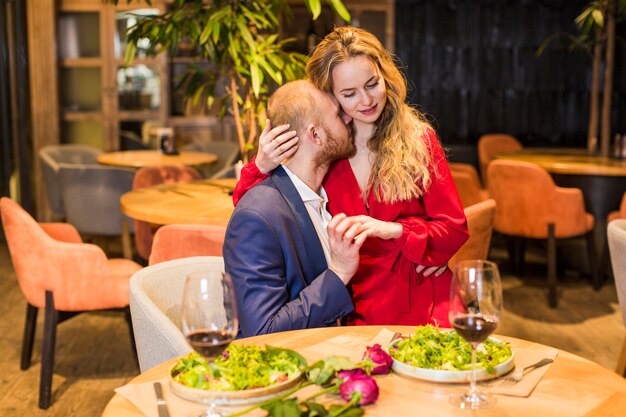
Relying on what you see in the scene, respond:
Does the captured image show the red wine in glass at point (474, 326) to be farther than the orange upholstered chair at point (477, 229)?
No

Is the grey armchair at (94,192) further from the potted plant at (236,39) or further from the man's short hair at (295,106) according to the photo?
the man's short hair at (295,106)

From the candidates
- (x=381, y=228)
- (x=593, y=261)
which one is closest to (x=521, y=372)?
(x=381, y=228)

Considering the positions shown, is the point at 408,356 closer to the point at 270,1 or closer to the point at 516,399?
the point at 516,399

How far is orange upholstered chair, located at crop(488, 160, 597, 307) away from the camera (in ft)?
18.6

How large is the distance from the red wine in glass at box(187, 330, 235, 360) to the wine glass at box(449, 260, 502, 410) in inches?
16.8

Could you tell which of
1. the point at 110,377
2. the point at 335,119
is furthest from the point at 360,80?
the point at 110,377

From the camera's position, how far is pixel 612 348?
473 cm

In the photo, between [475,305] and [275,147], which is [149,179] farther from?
[475,305]

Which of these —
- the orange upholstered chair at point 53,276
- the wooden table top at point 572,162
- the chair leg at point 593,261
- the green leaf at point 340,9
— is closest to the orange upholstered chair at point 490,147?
the wooden table top at point 572,162

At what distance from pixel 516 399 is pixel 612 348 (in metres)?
3.36

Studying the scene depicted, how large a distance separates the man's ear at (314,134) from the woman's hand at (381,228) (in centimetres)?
25

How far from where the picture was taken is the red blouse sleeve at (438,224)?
2574 millimetres

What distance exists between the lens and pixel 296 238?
7.48 feet

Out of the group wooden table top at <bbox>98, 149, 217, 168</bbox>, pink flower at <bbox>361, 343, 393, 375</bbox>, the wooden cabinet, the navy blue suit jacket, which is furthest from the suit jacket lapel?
the wooden cabinet
